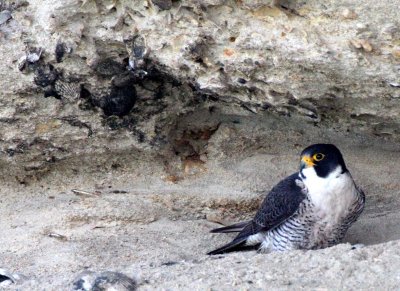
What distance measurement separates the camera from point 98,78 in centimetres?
485

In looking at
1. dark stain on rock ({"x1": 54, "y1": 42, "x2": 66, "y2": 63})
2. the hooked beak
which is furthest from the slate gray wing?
dark stain on rock ({"x1": 54, "y1": 42, "x2": 66, "y2": 63})

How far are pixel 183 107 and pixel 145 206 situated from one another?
0.60 meters

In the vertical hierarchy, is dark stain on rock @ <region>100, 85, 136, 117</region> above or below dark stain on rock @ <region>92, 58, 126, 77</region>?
below

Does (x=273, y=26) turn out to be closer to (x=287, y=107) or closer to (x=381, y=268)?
(x=287, y=107)

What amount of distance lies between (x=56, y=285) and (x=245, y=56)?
4.36 ft

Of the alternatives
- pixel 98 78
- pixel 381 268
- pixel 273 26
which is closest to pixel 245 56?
pixel 273 26

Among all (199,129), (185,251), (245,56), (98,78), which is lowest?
(185,251)

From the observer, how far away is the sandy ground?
4926 mm

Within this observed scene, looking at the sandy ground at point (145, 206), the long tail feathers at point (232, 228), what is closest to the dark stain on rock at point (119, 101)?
the sandy ground at point (145, 206)

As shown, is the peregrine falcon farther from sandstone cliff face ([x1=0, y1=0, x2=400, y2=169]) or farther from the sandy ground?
the sandy ground

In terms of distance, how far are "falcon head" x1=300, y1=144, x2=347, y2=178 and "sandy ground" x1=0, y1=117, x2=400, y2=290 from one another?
456mm

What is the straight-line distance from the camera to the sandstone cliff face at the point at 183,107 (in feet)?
14.0

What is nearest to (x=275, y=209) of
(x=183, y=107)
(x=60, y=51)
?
(x=183, y=107)

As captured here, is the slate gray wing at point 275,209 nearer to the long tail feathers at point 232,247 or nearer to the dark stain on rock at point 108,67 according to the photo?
the long tail feathers at point 232,247
